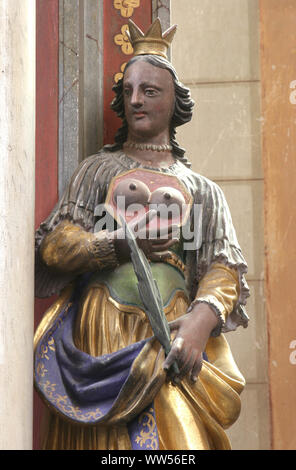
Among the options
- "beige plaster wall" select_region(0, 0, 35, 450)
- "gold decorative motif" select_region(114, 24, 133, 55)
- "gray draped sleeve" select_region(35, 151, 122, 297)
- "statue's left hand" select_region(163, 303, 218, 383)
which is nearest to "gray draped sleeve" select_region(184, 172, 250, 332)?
"statue's left hand" select_region(163, 303, 218, 383)

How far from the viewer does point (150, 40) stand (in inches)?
166

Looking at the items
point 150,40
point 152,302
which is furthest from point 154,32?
point 152,302

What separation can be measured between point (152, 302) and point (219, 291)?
0.89ft

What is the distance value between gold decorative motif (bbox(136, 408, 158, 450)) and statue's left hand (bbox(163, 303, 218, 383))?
121 millimetres

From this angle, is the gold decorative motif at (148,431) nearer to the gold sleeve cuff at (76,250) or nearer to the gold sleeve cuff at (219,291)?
the gold sleeve cuff at (219,291)

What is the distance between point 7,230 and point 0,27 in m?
0.57

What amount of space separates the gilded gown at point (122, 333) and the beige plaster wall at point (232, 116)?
560mm

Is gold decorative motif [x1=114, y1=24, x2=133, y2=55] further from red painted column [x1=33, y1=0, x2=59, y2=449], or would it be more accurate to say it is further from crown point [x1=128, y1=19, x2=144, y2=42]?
crown point [x1=128, y1=19, x2=144, y2=42]

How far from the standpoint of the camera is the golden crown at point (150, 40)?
13.8ft

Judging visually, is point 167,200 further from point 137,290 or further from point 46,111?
point 46,111

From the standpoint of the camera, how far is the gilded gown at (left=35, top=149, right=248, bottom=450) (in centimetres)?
376

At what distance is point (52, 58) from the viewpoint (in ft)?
14.8

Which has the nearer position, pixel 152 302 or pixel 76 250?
pixel 152 302

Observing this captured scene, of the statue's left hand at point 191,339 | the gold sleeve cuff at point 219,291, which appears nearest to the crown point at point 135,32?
the gold sleeve cuff at point 219,291
